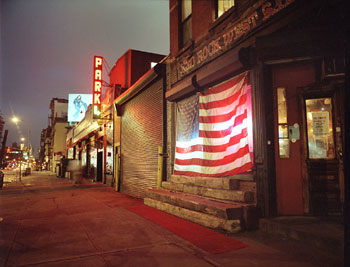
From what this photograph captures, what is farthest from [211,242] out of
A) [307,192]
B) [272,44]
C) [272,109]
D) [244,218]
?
[272,44]

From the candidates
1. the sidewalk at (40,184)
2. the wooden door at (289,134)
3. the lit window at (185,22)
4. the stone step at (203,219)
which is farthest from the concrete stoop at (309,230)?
the sidewalk at (40,184)

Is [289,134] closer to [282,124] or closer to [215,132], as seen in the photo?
[282,124]

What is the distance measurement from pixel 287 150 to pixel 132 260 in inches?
164

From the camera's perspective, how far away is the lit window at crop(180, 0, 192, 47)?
33.1 feet

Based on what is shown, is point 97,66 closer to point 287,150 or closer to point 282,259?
point 287,150

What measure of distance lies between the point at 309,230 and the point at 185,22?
875 cm

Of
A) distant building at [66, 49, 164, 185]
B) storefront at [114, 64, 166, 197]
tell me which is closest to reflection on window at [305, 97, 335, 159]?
storefront at [114, 64, 166, 197]

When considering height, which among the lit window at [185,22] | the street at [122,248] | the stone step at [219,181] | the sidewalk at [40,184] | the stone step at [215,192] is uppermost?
the lit window at [185,22]

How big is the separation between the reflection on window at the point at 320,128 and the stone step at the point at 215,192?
67.0 inches

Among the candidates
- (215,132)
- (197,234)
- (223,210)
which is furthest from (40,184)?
(223,210)

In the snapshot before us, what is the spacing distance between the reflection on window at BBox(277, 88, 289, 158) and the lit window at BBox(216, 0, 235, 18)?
11.5 ft

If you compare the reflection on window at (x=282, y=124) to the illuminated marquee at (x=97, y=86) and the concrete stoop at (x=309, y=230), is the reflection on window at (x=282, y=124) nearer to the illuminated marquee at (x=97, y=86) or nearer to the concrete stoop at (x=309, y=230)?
the concrete stoop at (x=309, y=230)

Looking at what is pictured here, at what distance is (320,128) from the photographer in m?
5.76

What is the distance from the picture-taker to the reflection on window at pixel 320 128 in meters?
5.65
